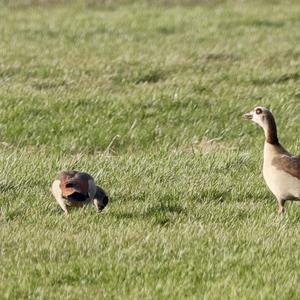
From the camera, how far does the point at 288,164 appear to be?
31.1 ft

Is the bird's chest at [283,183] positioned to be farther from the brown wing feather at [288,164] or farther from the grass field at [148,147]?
the grass field at [148,147]

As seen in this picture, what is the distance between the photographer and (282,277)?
25.0 feet

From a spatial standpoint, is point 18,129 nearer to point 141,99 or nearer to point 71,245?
point 141,99

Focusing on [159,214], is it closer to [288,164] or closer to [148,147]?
[288,164]

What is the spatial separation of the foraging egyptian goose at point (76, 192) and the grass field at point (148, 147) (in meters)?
0.15

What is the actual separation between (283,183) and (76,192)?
1977 mm

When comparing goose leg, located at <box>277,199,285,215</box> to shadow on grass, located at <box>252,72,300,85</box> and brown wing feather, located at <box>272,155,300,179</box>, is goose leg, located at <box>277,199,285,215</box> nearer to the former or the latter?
brown wing feather, located at <box>272,155,300,179</box>

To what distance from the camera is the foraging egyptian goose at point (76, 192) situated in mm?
9367

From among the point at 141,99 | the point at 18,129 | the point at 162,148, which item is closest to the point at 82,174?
the point at 162,148

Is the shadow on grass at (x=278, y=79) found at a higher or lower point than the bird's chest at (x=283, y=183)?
lower

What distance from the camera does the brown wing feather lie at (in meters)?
9.38

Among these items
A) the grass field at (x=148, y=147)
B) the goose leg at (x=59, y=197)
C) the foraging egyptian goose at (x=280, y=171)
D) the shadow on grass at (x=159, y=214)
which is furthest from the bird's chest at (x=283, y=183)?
the goose leg at (x=59, y=197)

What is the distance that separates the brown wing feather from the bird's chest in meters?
0.03

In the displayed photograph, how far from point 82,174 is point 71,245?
1.47 metres
